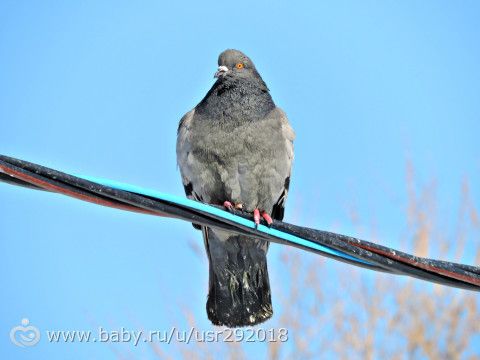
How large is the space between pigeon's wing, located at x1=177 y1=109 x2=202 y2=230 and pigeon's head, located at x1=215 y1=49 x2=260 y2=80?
439 millimetres

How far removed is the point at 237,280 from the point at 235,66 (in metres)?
1.82

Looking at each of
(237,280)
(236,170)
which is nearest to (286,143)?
(236,170)

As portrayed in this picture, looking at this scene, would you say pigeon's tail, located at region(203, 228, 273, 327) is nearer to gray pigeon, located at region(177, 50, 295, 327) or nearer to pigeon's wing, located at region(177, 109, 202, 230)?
gray pigeon, located at region(177, 50, 295, 327)

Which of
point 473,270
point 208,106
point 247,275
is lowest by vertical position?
point 473,270

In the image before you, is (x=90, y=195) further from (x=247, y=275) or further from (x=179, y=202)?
(x=247, y=275)

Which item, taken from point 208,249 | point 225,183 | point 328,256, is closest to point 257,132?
point 225,183

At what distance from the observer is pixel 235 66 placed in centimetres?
694

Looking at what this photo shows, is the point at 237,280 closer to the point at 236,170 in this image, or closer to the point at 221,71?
the point at 236,170

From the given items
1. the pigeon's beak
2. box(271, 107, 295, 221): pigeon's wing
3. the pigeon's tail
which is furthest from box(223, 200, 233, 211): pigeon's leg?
the pigeon's beak

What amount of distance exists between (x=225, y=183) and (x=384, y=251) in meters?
2.81

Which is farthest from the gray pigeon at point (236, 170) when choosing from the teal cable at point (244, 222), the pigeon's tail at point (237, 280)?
the teal cable at point (244, 222)

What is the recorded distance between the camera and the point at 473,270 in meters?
3.62

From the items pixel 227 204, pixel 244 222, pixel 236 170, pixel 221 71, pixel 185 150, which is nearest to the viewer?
pixel 244 222

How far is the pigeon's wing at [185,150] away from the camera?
6.54m
